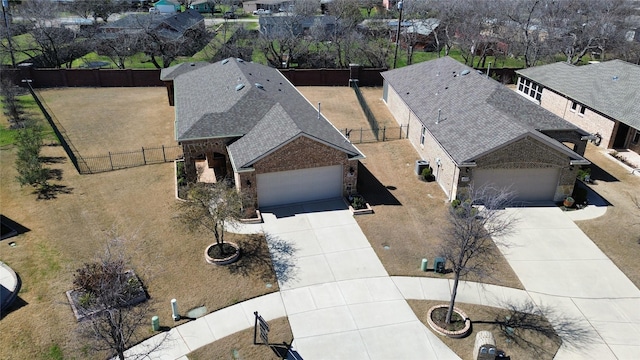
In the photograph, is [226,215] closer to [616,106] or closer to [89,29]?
[616,106]

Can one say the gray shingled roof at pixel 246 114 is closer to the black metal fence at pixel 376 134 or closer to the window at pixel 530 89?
the black metal fence at pixel 376 134

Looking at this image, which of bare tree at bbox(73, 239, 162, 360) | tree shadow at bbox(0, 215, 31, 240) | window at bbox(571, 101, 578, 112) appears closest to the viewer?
bare tree at bbox(73, 239, 162, 360)

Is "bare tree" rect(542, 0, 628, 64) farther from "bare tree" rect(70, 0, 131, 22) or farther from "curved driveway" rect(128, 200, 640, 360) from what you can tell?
"bare tree" rect(70, 0, 131, 22)

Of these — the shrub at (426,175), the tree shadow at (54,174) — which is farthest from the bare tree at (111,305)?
the shrub at (426,175)

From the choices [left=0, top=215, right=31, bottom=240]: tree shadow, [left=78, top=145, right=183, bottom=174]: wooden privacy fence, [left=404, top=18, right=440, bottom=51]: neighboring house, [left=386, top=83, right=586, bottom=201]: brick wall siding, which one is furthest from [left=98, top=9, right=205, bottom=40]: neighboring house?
[left=386, top=83, right=586, bottom=201]: brick wall siding

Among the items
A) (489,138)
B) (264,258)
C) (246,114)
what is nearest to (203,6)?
(246,114)

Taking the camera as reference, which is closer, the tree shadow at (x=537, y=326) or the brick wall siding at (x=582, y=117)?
the tree shadow at (x=537, y=326)
